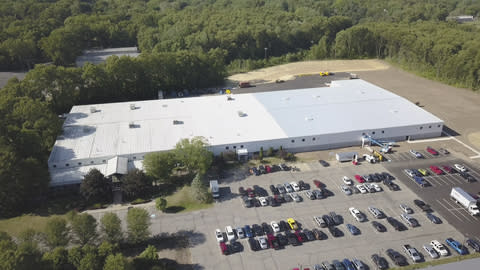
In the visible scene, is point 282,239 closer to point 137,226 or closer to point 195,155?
point 137,226

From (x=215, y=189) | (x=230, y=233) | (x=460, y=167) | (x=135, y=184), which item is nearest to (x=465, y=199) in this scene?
(x=460, y=167)

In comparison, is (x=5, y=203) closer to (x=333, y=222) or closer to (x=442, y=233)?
(x=333, y=222)

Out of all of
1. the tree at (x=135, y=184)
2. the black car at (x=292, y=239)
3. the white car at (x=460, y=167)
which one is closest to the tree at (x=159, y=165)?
the tree at (x=135, y=184)

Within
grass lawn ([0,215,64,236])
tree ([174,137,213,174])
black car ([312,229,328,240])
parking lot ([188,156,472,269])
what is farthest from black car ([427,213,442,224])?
grass lawn ([0,215,64,236])

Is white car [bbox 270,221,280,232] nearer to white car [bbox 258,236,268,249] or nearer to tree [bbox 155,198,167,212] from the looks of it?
white car [bbox 258,236,268,249]

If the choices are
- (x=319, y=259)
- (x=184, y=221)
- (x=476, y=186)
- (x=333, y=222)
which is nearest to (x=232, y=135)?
(x=184, y=221)

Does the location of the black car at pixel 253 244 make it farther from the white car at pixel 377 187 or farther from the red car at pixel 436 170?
the red car at pixel 436 170
